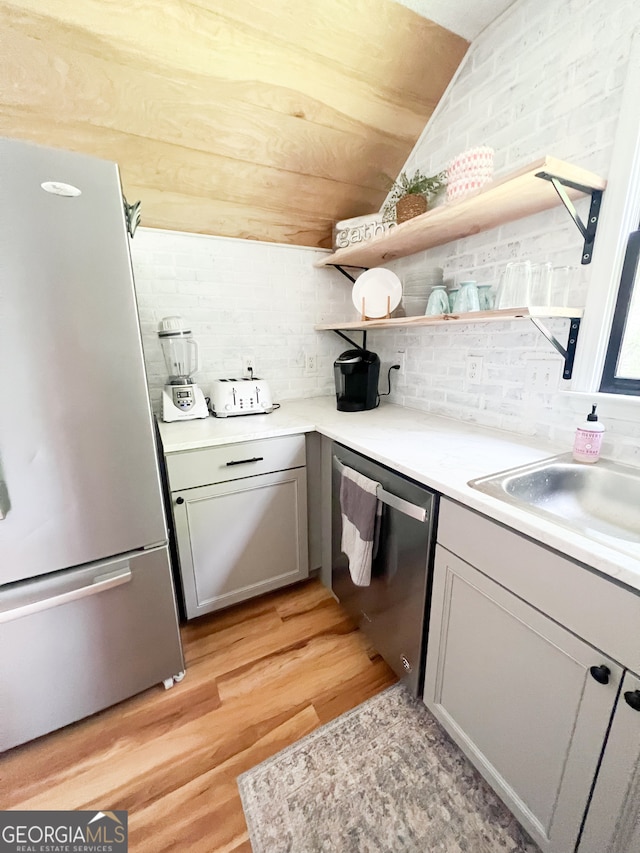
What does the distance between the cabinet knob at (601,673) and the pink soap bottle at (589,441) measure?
66cm

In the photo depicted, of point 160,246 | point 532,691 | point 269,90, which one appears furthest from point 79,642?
point 269,90

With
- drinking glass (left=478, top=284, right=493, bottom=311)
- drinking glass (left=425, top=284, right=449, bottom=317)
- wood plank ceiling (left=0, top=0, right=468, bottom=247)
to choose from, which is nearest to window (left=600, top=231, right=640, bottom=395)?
drinking glass (left=478, top=284, right=493, bottom=311)

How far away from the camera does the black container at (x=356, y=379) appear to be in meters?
1.80

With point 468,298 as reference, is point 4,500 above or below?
below

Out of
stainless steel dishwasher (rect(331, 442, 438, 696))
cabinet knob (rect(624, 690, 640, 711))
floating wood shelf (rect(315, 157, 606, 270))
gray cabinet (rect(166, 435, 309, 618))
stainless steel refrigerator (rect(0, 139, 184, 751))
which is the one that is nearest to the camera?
cabinet knob (rect(624, 690, 640, 711))

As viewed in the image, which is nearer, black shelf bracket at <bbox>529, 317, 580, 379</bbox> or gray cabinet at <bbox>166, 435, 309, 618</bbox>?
black shelf bracket at <bbox>529, 317, 580, 379</bbox>

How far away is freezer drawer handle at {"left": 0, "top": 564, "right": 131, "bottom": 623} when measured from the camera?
39.4 inches

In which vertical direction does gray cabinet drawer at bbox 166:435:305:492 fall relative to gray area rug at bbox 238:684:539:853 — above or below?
above

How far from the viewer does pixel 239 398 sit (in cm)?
178

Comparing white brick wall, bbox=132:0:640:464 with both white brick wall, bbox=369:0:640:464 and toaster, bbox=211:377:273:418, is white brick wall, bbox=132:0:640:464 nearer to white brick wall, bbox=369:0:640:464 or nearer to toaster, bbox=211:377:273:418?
white brick wall, bbox=369:0:640:464

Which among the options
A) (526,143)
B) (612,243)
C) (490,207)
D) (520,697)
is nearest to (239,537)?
(520,697)

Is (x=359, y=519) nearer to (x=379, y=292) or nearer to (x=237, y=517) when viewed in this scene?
(x=237, y=517)

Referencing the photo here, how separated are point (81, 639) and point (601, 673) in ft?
4.62

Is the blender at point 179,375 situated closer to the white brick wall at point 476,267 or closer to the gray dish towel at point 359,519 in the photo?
the white brick wall at point 476,267
